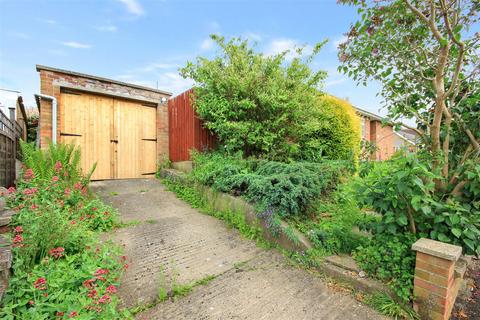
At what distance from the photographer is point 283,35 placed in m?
5.39

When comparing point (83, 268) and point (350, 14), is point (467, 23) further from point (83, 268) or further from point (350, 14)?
point (83, 268)

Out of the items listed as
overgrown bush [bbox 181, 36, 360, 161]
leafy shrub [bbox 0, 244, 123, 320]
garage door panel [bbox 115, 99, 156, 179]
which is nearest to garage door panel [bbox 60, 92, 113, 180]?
garage door panel [bbox 115, 99, 156, 179]

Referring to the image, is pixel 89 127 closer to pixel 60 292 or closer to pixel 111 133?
pixel 111 133

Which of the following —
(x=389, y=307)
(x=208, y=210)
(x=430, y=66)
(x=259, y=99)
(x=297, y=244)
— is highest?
(x=259, y=99)

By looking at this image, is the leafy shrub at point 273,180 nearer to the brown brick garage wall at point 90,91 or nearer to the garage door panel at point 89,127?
the brown brick garage wall at point 90,91

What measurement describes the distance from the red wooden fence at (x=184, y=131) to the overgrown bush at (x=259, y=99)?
68 cm

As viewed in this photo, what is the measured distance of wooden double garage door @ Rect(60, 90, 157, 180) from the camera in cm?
557

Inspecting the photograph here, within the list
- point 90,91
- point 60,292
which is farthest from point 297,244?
point 90,91

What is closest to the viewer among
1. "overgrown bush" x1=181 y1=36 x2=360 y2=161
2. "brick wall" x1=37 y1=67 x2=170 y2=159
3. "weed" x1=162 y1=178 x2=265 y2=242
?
"weed" x1=162 y1=178 x2=265 y2=242

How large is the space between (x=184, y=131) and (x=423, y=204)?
18.3ft

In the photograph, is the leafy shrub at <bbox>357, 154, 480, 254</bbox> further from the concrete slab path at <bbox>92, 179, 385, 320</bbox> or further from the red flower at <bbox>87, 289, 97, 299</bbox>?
the red flower at <bbox>87, 289, 97, 299</bbox>

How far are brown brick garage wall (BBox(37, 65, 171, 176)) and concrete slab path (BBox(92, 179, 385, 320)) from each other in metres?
3.15

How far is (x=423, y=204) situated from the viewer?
203 centimetres

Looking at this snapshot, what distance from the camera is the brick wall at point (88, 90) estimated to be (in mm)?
5086
